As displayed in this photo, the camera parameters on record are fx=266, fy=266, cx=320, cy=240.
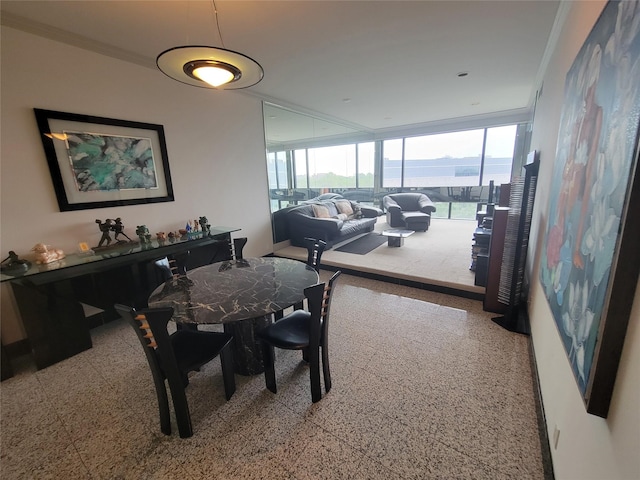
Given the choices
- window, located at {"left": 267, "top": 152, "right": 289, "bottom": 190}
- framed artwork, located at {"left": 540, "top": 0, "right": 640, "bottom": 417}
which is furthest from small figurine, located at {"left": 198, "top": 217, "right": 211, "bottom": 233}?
framed artwork, located at {"left": 540, "top": 0, "right": 640, "bottom": 417}

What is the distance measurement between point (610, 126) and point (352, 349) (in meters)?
2.09

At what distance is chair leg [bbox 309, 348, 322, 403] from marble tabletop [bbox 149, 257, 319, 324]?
364 mm

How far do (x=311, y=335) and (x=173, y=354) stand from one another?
2.57ft

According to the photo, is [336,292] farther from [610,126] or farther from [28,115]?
[28,115]

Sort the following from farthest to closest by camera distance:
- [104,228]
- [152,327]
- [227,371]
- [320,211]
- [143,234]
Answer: [320,211]
[143,234]
[104,228]
[227,371]
[152,327]

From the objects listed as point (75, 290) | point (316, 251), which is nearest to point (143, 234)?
point (75, 290)

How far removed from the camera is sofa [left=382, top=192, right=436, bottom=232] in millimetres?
6145

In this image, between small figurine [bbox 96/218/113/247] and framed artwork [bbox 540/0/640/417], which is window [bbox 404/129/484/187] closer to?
framed artwork [bbox 540/0/640/417]

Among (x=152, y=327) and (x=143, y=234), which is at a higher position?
(x=143, y=234)

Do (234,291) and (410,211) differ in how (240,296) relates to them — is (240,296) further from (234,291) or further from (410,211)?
(410,211)

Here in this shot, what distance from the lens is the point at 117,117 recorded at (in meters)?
2.83

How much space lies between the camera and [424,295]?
3.35 metres

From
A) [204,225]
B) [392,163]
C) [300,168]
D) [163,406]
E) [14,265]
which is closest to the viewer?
[163,406]

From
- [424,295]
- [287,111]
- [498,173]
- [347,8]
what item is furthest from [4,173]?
[498,173]
